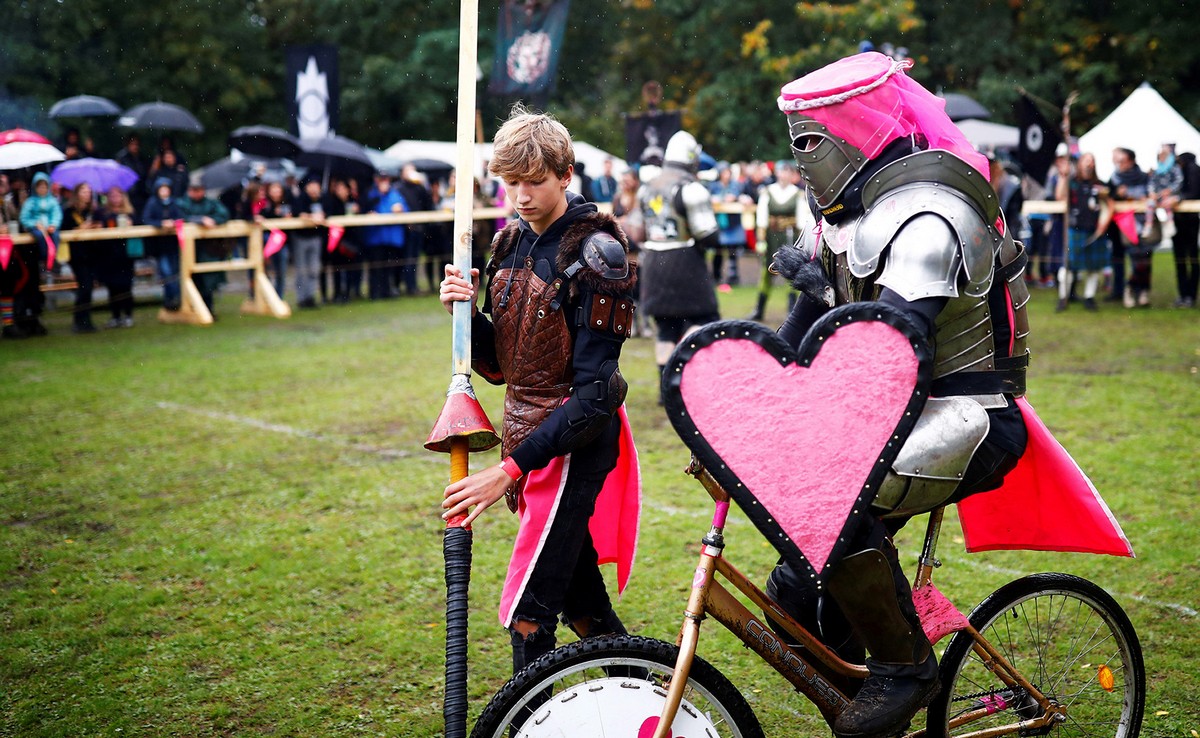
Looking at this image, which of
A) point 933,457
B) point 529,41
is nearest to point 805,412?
point 933,457

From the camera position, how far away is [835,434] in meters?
2.40

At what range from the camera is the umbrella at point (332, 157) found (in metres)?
16.1

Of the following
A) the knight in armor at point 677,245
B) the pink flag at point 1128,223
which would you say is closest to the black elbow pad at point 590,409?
the knight in armor at point 677,245

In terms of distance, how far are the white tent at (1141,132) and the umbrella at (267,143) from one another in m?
13.4

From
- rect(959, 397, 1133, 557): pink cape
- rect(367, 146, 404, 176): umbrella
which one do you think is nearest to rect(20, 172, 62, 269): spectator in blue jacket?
rect(367, 146, 404, 176): umbrella

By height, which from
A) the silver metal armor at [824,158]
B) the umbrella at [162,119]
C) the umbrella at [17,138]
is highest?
the umbrella at [162,119]

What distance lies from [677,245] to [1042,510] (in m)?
5.49

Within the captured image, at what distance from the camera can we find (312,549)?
5.41 meters

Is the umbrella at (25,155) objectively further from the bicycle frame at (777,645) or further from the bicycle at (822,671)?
the bicycle frame at (777,645)

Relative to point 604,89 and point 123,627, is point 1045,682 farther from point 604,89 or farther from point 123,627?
point 604,89

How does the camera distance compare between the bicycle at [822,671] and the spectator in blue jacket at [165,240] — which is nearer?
the bicycle at [822,671]

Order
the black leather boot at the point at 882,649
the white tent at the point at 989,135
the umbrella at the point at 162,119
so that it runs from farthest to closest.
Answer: the white tent at the point at 989,135, the umbrella at the point at 162,119, the black leather boot at the point at 882,649

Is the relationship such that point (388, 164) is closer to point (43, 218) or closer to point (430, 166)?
point (430, 166)

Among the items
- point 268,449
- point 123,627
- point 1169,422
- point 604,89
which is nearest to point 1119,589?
point 1169,422
